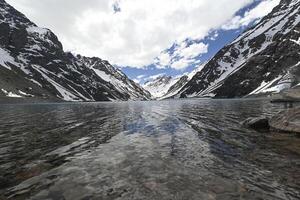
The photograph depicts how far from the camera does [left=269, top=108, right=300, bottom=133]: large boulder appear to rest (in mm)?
30547

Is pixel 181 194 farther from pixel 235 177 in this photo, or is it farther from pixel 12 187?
pixel 12 187

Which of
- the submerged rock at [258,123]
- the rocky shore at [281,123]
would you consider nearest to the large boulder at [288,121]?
the rocky shore at [281,123]

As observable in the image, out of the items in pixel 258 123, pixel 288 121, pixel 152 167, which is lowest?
pixel 152 167

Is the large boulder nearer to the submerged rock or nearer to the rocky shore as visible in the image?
the rocky shore

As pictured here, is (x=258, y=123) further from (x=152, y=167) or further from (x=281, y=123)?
(x=152, y=167)

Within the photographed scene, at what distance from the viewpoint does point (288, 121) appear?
32.0 m

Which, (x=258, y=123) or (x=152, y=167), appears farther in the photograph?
(x=258, y=123)

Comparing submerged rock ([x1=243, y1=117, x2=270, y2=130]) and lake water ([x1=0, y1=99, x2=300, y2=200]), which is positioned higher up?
submerged rock ([x1=243, y1=117, x2=270, y2=130])

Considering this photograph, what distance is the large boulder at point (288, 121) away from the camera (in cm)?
3055

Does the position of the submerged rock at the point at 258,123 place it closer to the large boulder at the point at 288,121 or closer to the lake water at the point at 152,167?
the large boulder at the point at 288,121

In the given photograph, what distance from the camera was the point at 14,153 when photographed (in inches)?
886

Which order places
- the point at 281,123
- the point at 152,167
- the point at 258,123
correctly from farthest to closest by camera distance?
the point at 258,123 < the point at 281,123 < the point at 152,167

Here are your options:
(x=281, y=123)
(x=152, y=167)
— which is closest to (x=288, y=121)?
(x=281, y=123)

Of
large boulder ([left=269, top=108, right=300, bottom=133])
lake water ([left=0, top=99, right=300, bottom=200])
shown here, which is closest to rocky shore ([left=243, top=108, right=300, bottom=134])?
large boulder ([left=269, top=108, right=300, bottom=133])
